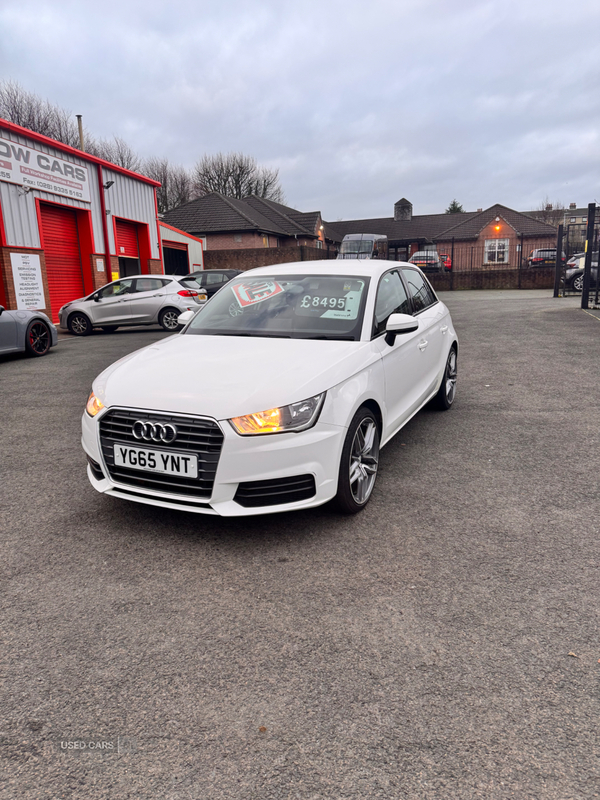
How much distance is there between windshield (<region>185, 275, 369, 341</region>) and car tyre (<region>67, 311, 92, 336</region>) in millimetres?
11976

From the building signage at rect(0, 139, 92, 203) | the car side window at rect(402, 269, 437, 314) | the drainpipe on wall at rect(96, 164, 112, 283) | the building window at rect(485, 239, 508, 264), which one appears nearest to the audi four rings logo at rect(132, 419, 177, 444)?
the car side window at rect(402, 269, 437, 314)

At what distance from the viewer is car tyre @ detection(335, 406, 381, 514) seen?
3463mm

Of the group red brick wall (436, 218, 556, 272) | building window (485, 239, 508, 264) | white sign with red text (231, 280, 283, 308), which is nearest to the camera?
white sign with red text (231, 280, 283, 308)

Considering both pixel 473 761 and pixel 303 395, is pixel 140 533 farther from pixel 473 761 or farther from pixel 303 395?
pixel 473 761

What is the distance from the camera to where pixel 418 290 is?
564cm

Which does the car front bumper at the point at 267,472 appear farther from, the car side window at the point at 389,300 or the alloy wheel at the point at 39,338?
the alloy wheel at the point at 39,338

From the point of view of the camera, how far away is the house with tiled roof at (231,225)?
143 ft

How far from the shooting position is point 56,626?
262 centimetres

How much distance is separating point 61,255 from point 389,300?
55.4 feet

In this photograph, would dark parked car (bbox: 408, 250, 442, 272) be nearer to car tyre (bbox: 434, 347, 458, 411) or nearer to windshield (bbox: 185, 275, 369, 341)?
car tyre (bbox: 434, 347, 458, 411)

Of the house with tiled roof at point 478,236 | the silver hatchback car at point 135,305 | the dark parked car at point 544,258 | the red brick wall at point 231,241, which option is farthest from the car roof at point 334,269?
the house with tiled roof at point 478,236

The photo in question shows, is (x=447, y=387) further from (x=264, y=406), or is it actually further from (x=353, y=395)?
(x=264, y=406)

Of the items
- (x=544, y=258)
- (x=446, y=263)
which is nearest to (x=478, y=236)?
(x=446, y=263)

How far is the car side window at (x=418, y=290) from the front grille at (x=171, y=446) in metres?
2.79
